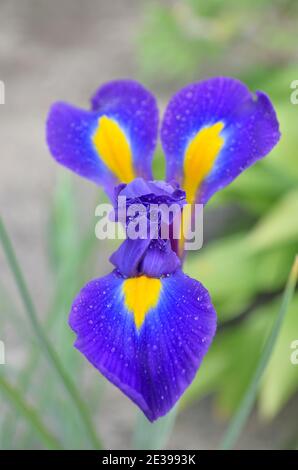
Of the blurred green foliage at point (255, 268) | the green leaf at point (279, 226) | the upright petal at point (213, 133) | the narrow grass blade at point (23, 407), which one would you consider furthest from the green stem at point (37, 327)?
the green leaf at point (279, 226)

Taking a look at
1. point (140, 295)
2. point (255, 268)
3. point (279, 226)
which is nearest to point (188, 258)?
point (255, 268)

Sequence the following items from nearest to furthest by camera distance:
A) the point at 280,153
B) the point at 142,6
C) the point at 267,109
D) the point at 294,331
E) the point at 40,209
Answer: the point at 267,109 → the point at 294,331 → the point at 280,153 → the point at 40,209 → the point at 142,6

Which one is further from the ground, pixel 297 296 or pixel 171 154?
pixel 171 154

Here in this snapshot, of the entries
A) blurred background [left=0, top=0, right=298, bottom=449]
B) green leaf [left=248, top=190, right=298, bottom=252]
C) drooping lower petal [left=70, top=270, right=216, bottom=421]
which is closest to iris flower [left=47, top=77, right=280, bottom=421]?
drooping lower petal [left=70, top=270, right=216, bottom=421]

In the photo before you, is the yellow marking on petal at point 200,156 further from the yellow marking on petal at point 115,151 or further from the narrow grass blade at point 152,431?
the narrow grass blade at point 152,431

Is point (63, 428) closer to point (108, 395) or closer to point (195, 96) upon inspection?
point (195, 96)

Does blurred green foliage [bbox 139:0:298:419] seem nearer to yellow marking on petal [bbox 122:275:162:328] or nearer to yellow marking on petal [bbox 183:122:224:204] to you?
yellow marking on petal [bbox 183:122:224:204]
